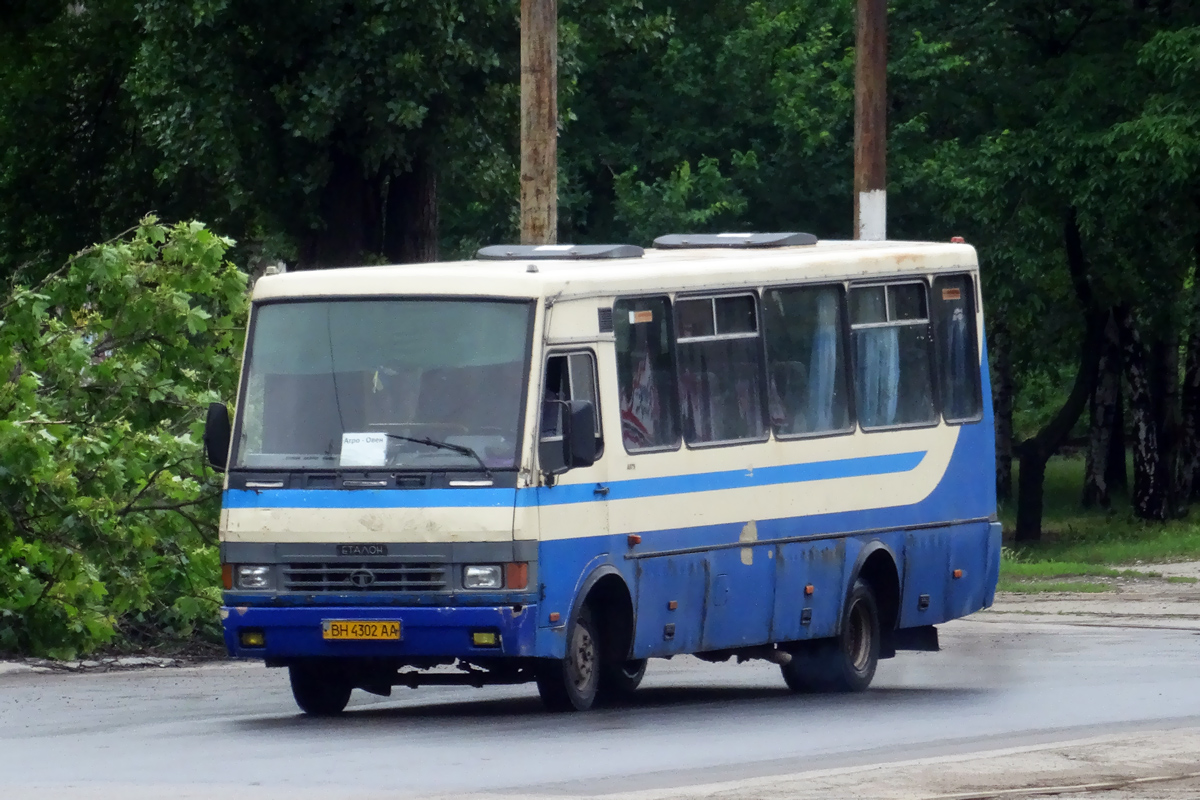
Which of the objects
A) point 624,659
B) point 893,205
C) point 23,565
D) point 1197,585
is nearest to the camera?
point 624,659

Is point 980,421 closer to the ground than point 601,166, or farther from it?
closer to the ground

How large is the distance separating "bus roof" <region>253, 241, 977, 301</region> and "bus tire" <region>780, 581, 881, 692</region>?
6.97 ft

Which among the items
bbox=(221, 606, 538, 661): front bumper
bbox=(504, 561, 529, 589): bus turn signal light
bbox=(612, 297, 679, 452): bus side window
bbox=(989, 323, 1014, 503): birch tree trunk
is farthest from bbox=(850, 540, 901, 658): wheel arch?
bbox=(989, 323, 1014, 503): birch tree trunk

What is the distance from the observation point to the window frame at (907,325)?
52.8 feet

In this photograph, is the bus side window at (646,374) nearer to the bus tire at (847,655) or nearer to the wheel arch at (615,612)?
the wheel arch at (615,612)

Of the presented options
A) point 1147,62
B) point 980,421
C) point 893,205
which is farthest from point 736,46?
point 980,421

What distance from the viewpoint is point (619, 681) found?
15375 mm

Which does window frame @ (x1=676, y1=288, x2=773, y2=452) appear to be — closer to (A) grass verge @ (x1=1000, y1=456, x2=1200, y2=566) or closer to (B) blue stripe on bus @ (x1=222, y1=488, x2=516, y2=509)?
(B) blue stripe on bus @ (x1=222, y1=488, x2=516, y2=509)

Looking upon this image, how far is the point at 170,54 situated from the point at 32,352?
1064 centimetres

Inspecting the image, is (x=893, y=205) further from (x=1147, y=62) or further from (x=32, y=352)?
(x=32, y=352)

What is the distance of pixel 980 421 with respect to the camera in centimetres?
1731

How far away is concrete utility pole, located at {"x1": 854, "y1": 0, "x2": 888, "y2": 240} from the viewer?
22.9 meters

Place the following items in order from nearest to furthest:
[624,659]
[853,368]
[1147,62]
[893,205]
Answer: [624,659]
[853,368]
[1147,62]
[893,205]

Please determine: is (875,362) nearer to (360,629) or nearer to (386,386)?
(386,386)
